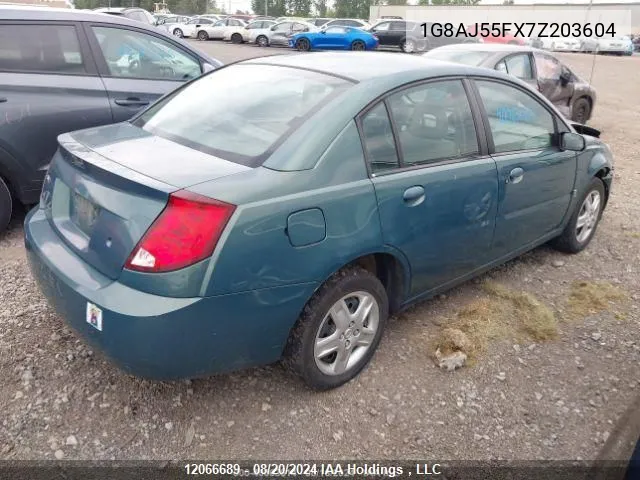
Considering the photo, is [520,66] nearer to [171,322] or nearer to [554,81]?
[554,81]

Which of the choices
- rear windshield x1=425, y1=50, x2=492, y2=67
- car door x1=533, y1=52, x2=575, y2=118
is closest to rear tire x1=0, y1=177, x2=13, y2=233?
rear windshield x1=425, y1=50, x2=492, y2=67

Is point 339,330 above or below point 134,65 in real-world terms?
below

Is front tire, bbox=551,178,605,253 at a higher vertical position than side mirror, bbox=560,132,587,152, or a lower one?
lower

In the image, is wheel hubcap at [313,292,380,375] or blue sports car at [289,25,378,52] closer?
wheel hubcap at [313,292,380,375]

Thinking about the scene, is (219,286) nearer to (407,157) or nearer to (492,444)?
(407,157)

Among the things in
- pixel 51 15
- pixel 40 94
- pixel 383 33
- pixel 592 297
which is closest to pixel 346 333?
pixel 592 297

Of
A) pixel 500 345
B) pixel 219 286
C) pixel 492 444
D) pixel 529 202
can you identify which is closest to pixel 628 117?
pixel 529 202

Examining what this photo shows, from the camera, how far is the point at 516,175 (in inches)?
135

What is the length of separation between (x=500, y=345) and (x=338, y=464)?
1343 mm

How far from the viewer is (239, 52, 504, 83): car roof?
9.50 ft

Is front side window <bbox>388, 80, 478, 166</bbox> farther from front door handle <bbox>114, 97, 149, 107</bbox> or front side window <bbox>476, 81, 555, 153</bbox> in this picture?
front door handle <bbox>114, 97, 149, 107</bbox>

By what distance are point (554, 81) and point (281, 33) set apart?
2328 centimetres

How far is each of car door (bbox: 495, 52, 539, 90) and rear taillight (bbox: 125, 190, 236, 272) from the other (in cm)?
659

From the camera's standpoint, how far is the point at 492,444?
2.51m
